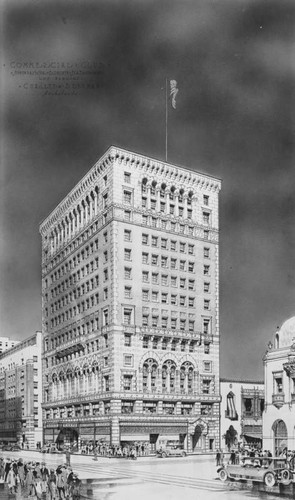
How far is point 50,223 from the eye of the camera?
109m

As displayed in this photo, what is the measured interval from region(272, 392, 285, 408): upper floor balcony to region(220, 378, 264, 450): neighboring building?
113 feet

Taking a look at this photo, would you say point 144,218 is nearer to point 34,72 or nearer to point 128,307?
point 128,307

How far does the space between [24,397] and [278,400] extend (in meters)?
75.1

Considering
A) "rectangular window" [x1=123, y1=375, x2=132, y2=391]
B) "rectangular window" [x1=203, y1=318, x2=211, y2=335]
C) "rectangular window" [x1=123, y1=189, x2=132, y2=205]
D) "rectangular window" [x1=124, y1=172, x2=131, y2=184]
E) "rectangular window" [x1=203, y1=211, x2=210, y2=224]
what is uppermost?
"rectangular window" [x1=124, y1=172, x2=131, y2=184]

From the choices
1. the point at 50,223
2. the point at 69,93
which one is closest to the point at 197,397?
the point at 50,223

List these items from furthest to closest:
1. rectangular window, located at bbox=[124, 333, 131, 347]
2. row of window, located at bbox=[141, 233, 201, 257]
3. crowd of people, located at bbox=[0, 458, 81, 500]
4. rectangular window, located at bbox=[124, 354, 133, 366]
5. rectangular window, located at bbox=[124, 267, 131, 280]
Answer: row of window, located at bbox=[141, 233, 201, 257] → rectangular window, located at bbox=[124, 267, 131, 280] → rectangular window, located at bbox=[124, 333, 131, 347] → rectangular window, located at bbox=[124, 354, 133, 366] → crowd of people, located at bbox=[0, 458, 81, 500]

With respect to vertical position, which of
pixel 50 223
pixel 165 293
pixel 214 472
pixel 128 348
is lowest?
pixel 214 472

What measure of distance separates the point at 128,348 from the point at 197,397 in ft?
40.0

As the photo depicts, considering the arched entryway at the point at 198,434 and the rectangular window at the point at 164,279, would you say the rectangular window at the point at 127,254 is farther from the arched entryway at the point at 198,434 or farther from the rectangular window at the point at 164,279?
the arched entryway at the point at 198,434

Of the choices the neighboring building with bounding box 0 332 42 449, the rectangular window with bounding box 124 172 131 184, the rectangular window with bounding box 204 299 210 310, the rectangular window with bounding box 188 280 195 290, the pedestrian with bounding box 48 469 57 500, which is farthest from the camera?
the neighboring building with bounding box 0 332 42 449

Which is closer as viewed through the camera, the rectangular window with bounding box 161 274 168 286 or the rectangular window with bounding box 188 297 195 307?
the rectangular window with bounding box 161 274 168 286

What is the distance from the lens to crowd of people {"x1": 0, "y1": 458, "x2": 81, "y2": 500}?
30.0m

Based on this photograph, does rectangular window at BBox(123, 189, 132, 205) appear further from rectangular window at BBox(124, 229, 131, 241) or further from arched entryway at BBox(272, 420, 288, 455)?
arched entryway at BBox(272, 420, 288, 455)

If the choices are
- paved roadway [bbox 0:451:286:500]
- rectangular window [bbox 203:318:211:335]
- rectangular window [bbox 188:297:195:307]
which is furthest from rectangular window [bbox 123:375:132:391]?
paved roadway [bbox 0:451:286:500]
